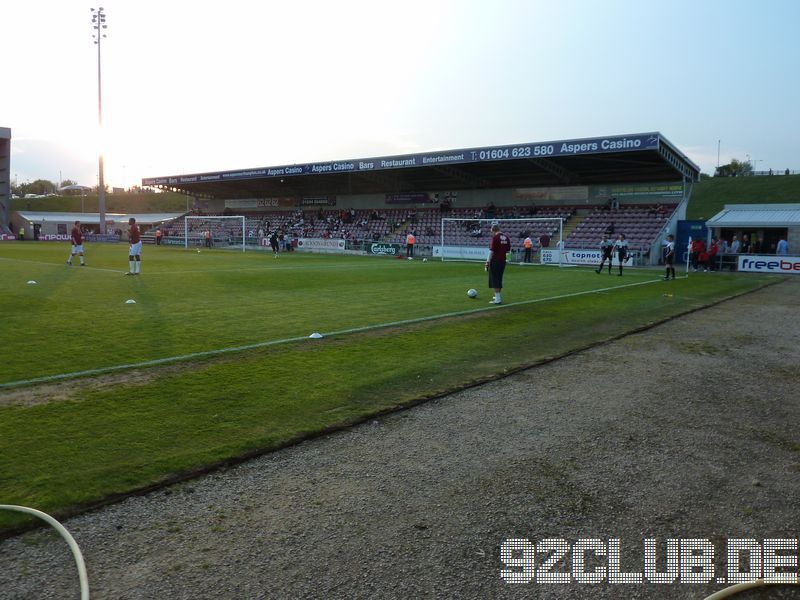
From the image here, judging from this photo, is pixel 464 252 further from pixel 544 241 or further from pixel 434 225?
pixel 434 225

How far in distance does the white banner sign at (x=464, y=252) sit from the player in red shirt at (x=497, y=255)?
82.7ft

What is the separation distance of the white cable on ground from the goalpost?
52.5m

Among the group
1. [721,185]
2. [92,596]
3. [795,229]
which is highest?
[721,185]

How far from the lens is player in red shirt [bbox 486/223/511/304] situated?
14.9 meters

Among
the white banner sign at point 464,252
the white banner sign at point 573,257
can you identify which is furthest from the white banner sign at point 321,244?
the white banner sign at point 573,257

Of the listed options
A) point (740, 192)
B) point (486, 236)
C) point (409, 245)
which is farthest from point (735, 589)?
point (740, 192)

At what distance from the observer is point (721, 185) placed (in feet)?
281

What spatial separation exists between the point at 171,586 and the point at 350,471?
69.5 inches

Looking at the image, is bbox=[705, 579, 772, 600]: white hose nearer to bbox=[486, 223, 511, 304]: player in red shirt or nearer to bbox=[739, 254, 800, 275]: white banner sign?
bbox=[486, 223, 511, 304]: player in red shirt

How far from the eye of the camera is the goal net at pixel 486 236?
133 ft

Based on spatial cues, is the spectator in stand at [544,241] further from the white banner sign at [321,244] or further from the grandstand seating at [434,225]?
the white banner sign at [321,244]

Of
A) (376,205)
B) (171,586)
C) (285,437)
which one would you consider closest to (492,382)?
(285,437)

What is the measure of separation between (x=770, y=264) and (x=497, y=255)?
2560cm

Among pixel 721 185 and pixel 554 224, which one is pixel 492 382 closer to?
pixel 554 224
